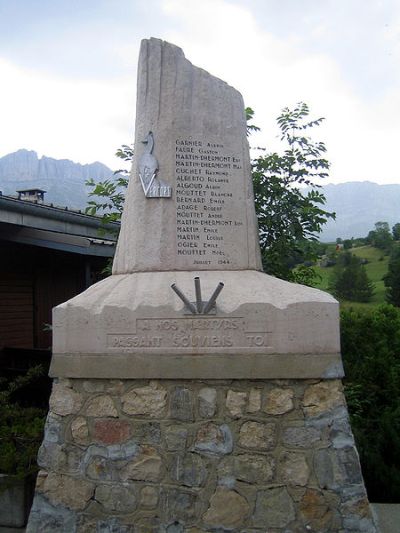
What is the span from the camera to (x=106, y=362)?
12.1 feet

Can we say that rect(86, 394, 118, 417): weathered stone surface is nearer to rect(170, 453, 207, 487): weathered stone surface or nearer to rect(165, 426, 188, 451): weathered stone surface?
rect(165, 426, 188, 451): weathered stone surface

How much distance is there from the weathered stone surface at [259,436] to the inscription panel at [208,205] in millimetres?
1269

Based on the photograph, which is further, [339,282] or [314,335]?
[339,282]

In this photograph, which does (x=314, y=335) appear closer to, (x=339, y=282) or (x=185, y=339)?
(x=185, y=339)

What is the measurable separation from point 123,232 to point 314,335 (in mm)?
1806

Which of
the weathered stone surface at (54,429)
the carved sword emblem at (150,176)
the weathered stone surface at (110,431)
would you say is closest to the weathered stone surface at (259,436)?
the weathered stone surface at (110,431)

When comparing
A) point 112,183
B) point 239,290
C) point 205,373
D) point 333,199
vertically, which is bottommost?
point 205,373

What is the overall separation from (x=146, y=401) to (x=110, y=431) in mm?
→ 323

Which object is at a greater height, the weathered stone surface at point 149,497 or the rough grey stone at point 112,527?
the weathered stone surface at point 149,497

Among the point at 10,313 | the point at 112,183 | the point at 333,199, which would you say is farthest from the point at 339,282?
the point at 333,199

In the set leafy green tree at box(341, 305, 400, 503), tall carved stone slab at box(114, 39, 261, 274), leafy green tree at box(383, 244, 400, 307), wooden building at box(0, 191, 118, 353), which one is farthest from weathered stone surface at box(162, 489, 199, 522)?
leafy green tree at box(383, 244, 400, 307)

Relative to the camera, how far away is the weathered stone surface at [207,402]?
11.7ft

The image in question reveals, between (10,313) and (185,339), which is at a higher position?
(10,313)

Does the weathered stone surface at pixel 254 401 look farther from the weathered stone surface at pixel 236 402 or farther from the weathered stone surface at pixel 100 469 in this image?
the weathered stone surface at pixel 100 469
